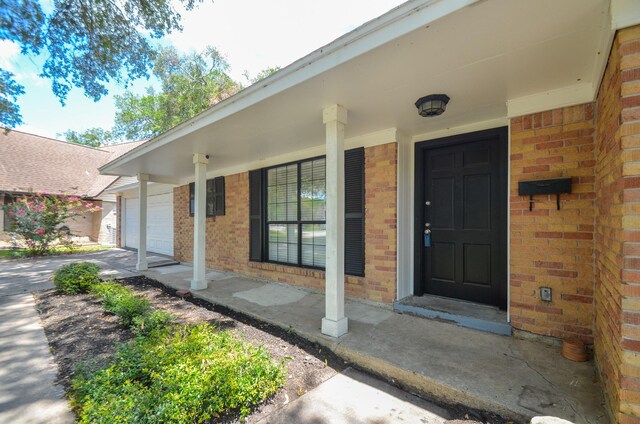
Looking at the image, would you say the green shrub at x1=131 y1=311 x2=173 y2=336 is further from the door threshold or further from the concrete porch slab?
the door threshold

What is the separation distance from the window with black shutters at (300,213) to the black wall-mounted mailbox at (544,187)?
6.63 ft

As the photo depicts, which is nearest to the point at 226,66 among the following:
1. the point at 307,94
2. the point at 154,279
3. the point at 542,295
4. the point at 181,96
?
the point at 181,96

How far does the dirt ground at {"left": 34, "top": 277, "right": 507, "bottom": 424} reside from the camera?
219 centimetres

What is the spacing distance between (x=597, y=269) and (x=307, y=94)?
2.97 m

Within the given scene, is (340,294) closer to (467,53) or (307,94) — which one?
(307,94)

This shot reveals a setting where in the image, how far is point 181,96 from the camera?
16.1 m

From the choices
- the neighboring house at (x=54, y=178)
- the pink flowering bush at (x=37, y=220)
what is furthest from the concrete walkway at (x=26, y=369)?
the neighboring house at (x=54, y=178)

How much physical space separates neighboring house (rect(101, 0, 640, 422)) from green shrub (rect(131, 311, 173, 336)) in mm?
1834

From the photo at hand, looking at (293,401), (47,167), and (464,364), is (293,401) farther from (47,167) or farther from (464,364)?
(47,167)

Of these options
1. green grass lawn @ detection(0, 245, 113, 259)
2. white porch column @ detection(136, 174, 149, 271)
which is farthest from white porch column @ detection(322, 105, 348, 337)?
green grass lawn @ detection(0, 245, 113, 259)

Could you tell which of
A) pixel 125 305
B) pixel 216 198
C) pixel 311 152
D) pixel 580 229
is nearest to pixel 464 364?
pixel 580 229

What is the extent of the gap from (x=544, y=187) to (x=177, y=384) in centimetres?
349

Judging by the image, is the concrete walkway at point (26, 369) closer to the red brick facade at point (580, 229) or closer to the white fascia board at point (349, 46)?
the white fascia board at point (349, 46)

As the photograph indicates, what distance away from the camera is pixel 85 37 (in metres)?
5.21
